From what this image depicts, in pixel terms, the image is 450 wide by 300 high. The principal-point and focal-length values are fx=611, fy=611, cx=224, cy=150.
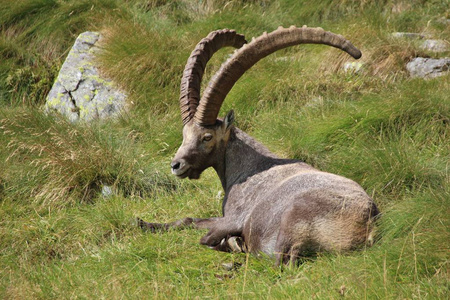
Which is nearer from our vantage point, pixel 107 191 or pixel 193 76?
pixel 193 76

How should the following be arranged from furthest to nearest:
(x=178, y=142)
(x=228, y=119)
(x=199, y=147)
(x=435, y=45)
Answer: (x=435, y=45) → (x=178, y=142) → (x=228, y=119) → (x=199, y=147)

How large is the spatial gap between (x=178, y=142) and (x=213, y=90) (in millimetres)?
2958

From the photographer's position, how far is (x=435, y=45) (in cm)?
1167

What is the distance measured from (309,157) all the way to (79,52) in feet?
20.2

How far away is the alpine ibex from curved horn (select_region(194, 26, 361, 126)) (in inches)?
0.4

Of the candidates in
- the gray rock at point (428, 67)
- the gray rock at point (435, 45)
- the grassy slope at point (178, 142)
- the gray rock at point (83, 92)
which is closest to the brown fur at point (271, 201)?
the grassy slope at point (178, 142)

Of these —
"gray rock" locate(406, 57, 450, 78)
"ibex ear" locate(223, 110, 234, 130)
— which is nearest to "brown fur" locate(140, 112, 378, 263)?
"ibex ear" locate(223, 110, 234, 130)

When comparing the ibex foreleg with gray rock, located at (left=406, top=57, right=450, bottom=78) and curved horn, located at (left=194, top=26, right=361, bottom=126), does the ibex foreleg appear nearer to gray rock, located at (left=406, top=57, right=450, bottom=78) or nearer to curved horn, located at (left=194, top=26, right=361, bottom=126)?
curved horn, located at (left=194, top=26, right=361, bottom=126)

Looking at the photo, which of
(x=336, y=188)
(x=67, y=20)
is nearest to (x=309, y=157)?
(x=336, y=188)

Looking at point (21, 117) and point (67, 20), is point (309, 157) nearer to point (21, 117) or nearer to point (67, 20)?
point (21, 117)

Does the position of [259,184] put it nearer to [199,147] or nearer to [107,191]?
[199,147]

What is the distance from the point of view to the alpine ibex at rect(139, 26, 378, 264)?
5.77 metres

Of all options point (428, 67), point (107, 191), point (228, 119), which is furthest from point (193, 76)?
point (428, 67)

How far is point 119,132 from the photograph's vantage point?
32.5 feet
